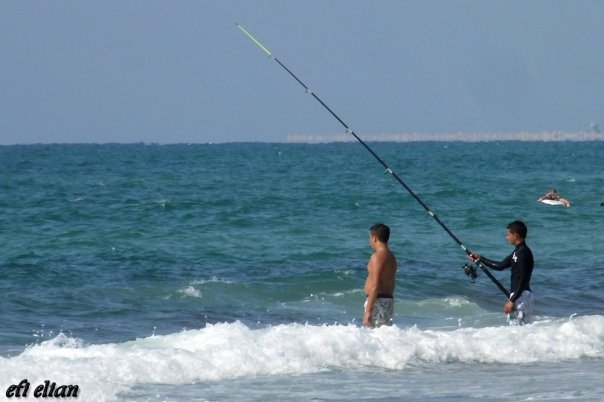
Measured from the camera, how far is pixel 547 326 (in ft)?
37.7

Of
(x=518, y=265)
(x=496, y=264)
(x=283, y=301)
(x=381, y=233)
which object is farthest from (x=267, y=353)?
(x=283, y=301)

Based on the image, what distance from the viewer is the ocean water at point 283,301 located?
359 inches

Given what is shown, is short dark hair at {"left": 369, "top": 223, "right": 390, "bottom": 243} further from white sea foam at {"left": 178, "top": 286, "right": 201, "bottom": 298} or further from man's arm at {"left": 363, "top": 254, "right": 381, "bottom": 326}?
white sea foam at {"left": 178, "top": 286, "right": 201, "bottom": 298}

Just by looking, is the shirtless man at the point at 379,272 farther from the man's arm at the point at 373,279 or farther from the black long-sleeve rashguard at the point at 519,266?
the black long-sleeve rashguard at the point at 519,266

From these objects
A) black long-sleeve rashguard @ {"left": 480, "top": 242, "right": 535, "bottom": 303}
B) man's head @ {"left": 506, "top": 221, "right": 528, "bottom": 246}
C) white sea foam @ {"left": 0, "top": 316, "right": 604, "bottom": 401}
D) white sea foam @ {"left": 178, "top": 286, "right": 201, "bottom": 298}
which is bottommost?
white sea foam @ {"left": 0, "top": 316, "right": 604, "bottom": 401}

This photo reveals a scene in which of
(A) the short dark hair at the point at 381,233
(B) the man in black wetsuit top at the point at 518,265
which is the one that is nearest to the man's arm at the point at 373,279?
(A) the short dark hair at the point at 381,233

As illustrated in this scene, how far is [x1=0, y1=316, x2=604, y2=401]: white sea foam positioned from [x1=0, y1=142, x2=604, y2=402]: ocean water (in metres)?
0.02

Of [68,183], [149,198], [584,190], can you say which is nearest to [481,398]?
[149,198]

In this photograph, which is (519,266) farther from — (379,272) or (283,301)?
(283,301)

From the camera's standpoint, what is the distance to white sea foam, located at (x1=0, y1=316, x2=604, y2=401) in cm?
897

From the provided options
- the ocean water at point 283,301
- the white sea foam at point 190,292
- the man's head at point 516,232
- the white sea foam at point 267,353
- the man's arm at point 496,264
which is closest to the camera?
the white sea foam at point 267,353

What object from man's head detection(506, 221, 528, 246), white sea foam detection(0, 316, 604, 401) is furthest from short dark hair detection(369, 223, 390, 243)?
man's head detection(506, 221, 528, 246)

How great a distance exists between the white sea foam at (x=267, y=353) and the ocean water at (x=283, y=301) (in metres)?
0.02

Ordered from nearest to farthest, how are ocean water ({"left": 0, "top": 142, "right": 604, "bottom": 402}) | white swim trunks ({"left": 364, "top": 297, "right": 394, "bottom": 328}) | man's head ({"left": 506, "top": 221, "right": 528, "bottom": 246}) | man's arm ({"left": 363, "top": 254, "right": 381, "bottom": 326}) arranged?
ocean water ({"left": 0, "top": 142, "right": 604, "bottom": 402}) < man's arm ({"left": 363, "top": 254, "right": 381, "bottom": 326}) < white swim trunks ({"left": 364, "top": 297, "right": 394, "bottom": 328}) < man's head ({"left": 506, "top": 221, "right": 528, "bottom": 246})
